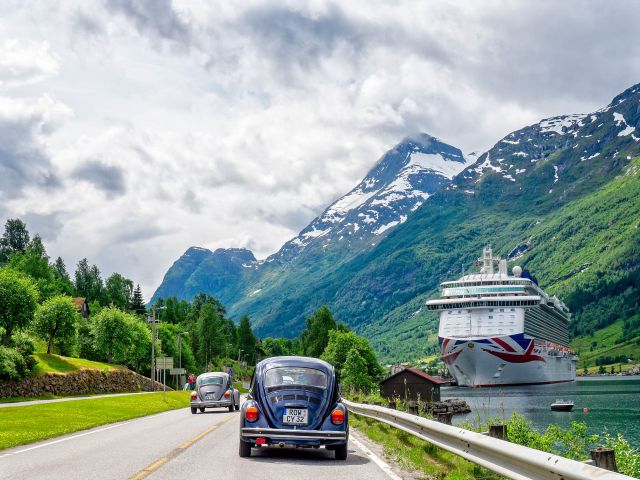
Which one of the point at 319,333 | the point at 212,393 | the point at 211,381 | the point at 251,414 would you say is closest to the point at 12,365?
the point at 211,381

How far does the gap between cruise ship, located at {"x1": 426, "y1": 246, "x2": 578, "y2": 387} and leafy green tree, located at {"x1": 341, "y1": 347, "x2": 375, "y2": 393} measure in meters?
28.3

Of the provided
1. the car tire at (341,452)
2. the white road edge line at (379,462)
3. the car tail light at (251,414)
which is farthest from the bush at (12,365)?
the car tire at (341,452)

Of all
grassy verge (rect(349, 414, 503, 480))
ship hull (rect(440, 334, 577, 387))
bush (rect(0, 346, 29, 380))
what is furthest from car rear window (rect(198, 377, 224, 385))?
ship hull (rect(440, 334, 577, 387))

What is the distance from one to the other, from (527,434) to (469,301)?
112 metres

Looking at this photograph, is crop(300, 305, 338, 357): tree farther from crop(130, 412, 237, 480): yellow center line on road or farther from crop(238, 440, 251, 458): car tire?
crop(238, 440, 251, 458): car tire

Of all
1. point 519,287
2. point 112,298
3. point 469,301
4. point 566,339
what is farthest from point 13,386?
point 566,339

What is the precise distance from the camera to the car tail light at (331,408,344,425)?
1534cm

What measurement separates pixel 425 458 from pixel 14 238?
168 m

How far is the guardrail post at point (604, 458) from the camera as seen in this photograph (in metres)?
7.52

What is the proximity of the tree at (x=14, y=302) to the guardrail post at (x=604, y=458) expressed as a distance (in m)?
62.7

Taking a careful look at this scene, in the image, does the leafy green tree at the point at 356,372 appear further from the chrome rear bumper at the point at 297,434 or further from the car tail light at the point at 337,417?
the chrome rear bumper at the point at 297,434

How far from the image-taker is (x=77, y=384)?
6644 centimetres

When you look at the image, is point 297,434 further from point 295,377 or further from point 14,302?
point 14,302

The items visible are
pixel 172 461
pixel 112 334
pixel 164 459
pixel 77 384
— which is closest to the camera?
pixel 172 461
